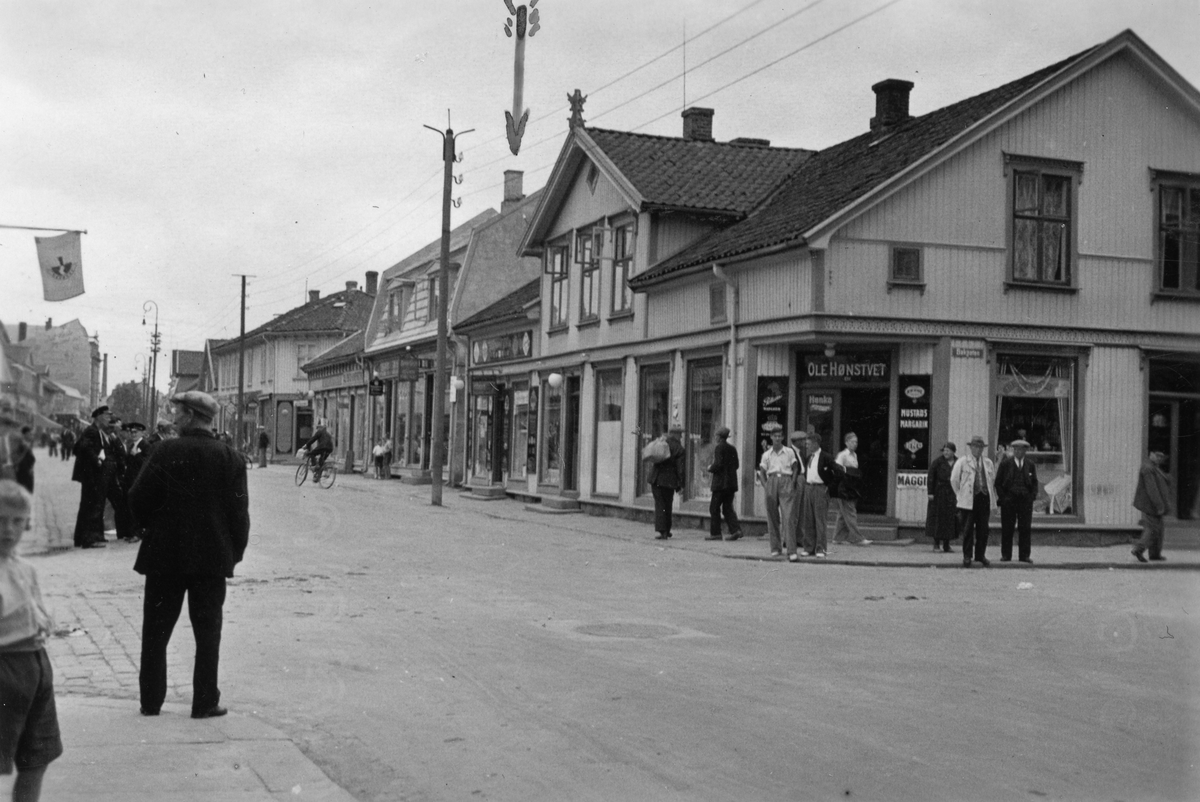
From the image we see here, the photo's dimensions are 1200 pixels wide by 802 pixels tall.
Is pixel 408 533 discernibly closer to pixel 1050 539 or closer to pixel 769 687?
pixel 1050 539

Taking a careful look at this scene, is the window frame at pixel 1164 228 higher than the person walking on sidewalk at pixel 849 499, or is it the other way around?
the window frame at pixel 1164 228

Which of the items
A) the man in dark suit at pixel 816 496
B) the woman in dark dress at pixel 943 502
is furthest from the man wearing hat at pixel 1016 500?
the man in dark suit at pixel 816 496

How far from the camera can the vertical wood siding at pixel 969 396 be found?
69.5 feet

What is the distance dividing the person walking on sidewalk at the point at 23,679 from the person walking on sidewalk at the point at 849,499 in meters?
17.3

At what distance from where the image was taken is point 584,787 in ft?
19.7

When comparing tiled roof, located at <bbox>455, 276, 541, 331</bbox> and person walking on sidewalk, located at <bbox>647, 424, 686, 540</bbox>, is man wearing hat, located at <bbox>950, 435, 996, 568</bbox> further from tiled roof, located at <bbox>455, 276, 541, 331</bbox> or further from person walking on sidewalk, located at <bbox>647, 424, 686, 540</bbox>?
tiled roof, located at <bbox>455, 276, 541, 331</bbox>

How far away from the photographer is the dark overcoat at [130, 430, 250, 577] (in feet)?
23.1

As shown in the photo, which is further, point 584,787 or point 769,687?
point 769,687

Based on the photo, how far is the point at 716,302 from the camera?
78.8 ft

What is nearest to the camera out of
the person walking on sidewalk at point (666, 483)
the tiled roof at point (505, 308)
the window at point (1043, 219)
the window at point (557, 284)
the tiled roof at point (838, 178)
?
the tiled roof at point (838, 178)

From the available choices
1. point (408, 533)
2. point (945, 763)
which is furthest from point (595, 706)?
point (408, 533)

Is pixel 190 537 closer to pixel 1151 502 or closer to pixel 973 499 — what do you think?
pixel 973 499

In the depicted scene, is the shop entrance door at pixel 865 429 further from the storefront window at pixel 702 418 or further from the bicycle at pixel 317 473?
the bicycle at pixel 317 473

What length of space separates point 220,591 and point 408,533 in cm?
1432
